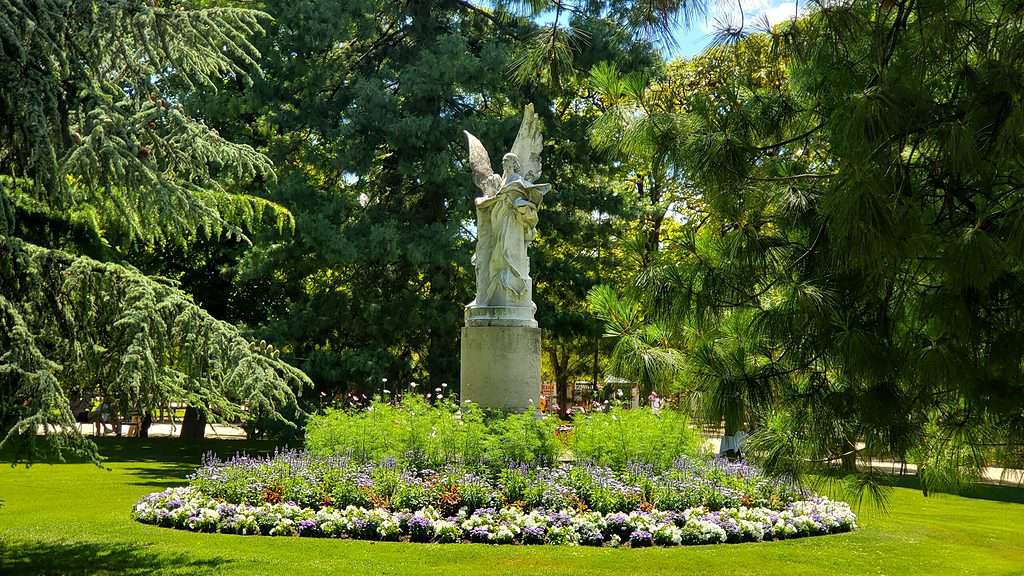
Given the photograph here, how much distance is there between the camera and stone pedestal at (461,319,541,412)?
12.9 meters

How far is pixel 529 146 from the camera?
1373cm

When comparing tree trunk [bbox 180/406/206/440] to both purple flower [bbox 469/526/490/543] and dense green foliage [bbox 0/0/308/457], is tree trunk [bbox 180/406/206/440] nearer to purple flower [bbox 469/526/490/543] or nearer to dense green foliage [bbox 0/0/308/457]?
purple flower [bbox 469/526/490/543]

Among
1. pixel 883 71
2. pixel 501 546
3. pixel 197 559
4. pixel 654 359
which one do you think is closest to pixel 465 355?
pixel 501 546

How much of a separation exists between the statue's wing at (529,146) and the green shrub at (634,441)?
373 cm

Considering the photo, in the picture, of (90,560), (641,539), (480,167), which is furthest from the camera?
(480,167)

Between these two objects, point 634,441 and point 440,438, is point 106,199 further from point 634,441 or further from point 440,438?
point 634,441

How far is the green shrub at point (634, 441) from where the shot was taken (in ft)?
38.5

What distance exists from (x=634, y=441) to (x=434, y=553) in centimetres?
368

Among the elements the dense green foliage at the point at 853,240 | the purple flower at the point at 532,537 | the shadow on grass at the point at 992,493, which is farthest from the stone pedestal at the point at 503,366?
the dense green foliage at the point at 853,240

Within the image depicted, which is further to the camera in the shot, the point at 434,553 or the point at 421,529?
the point at 421,529

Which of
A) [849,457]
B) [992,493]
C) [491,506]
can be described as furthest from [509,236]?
[992,493]

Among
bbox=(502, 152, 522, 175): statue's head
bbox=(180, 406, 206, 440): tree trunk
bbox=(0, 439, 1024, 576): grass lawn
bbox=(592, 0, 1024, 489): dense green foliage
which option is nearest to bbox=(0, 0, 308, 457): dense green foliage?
bbox=(0, 439, 1024, 576): grass lawn

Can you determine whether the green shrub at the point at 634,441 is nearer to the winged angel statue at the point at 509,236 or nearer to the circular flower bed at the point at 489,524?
the circular flower bed at the point at 489,524

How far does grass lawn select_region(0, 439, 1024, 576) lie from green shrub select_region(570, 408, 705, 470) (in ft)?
6.95
